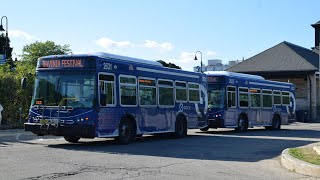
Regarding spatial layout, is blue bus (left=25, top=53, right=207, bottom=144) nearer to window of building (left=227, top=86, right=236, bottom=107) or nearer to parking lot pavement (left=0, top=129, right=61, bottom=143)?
parking lot pavement (left=0, top=129, right=61, bottom=143)

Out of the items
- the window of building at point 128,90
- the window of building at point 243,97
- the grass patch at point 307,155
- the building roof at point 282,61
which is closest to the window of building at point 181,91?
the window of building at point 128,90

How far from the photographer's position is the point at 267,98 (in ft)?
96.1

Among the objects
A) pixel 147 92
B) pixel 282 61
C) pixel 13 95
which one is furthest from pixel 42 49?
pixel 147 92

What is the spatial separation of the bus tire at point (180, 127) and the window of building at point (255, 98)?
24.7ft

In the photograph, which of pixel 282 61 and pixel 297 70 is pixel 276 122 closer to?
pixel 297 70

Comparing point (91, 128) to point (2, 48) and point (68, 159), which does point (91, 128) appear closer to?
point (68, 159)

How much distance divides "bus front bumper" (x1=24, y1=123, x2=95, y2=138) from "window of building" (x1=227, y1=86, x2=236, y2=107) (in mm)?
11602

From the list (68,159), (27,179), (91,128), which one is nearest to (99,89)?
(91,128)

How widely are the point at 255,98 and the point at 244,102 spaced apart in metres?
1.52

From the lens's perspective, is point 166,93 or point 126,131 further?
point 166,93

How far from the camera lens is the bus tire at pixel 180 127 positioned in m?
20.6

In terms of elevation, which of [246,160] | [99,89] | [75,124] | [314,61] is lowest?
[246,160]

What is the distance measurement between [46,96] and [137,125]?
11.7 feet

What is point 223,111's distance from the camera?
80.8 feet
